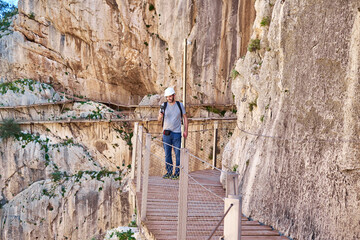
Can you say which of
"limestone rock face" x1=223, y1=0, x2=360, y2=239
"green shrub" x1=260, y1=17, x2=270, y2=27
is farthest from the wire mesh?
"green shrub" x1=260, y1=17, x2=270, y2=27

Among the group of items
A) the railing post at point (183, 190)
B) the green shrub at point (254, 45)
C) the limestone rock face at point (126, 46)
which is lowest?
the railing post at point (183, 190)

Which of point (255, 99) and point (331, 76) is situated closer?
point (331, 76)

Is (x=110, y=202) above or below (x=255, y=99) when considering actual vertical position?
below

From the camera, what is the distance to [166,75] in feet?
69.6

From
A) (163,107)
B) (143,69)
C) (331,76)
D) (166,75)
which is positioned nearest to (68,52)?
(143,69)

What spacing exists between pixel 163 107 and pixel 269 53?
2.55 meters

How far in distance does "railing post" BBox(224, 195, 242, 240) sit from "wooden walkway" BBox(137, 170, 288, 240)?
1.81 meters

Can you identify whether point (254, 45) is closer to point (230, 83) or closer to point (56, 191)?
point (230, 83)

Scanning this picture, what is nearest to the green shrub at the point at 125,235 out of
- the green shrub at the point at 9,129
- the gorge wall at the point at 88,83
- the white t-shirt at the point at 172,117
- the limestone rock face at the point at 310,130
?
the limestone rock face at the point at 310,130

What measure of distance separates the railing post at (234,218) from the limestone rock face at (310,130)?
1.74 meters

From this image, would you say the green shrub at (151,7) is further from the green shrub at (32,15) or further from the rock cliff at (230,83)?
the green shrub at (32,15)

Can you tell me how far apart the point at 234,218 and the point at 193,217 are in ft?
8.48

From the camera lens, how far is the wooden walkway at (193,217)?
13.5ft

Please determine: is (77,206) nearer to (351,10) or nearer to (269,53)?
(269,53)
